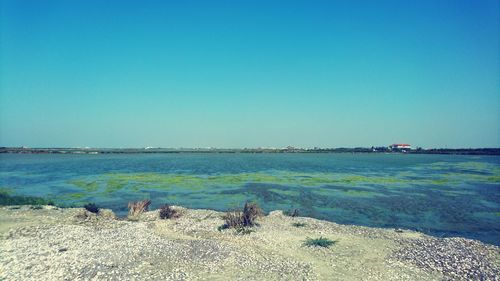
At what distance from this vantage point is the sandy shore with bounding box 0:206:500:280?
12938 mm

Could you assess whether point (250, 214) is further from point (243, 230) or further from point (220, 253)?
point (220, 253)

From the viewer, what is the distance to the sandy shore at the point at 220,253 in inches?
509

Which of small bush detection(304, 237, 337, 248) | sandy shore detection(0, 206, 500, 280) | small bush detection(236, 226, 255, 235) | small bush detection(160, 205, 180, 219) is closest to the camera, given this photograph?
sandy shore detection(0, 206, 500, 280)

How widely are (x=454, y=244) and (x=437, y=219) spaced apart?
29.4ft

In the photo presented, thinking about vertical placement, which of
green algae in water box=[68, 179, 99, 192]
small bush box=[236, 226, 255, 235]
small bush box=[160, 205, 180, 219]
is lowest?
green algae in water box=[68, 179, 99, 192]

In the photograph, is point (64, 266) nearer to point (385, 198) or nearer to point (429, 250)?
point (429, 250)

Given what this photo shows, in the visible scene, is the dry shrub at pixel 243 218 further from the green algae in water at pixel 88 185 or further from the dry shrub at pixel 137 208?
the green algae in water at pixel 88 185

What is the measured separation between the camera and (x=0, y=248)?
14.8 metres

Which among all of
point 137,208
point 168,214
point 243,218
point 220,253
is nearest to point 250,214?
point 243,218

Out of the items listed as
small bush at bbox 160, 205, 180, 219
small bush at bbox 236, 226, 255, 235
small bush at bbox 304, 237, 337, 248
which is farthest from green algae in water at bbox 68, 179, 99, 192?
small bush at bbox 304, 237, 337, 248

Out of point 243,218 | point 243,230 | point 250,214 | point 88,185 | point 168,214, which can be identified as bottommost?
point 88,185

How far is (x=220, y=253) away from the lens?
15391 mm

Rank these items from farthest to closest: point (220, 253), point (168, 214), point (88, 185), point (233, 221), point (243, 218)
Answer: point (88, 185)
point (168, 214)
point (243, 218)
point (233, 221)
point (220, 253)

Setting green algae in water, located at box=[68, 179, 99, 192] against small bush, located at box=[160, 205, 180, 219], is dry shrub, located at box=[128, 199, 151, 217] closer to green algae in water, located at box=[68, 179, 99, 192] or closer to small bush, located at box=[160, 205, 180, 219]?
small bush, located at box=[160, 205, 180, 219]
